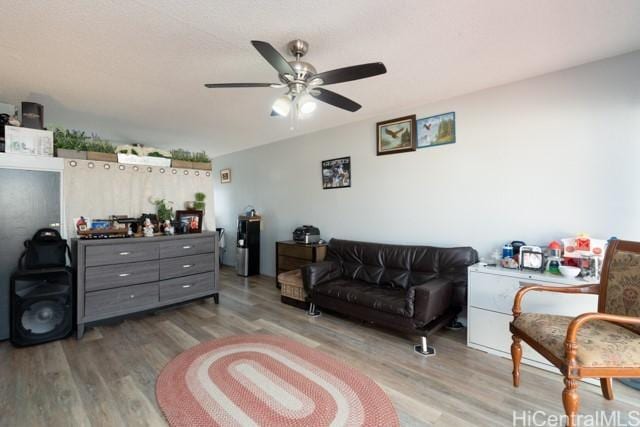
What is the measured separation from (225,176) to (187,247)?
10.4 ft

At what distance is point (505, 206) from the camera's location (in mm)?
2814

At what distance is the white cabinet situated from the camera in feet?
7.04

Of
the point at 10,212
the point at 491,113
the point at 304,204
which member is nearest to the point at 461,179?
the point at 491,113

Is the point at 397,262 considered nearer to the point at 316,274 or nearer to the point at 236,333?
the point at 316,274

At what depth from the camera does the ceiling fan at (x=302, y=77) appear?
1.70 m

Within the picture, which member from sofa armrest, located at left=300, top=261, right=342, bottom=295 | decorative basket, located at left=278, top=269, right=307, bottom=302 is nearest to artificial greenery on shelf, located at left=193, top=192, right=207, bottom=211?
decorative basket, located at left=278, top=269, right=307, bottom=302

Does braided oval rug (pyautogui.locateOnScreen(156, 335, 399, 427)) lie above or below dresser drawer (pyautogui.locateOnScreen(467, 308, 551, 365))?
below

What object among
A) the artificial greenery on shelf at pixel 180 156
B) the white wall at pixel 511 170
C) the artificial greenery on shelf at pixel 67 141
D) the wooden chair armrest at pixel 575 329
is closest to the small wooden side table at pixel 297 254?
the white wall at pixel 511 170

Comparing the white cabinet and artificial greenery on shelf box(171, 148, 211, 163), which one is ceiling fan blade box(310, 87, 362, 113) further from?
artificial greenery on shelf box(171, 148, 211, 163)

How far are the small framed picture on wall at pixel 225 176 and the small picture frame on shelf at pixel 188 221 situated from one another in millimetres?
2551

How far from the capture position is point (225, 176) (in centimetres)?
635

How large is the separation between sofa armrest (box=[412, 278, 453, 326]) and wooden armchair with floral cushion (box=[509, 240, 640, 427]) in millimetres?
620

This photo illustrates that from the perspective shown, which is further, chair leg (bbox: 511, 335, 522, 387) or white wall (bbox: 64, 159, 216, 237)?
white wall (bbox: 64, 159, 216, 237)

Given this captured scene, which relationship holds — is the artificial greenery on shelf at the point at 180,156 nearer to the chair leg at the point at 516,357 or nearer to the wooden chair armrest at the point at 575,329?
the chair leg at the point at 516,357
